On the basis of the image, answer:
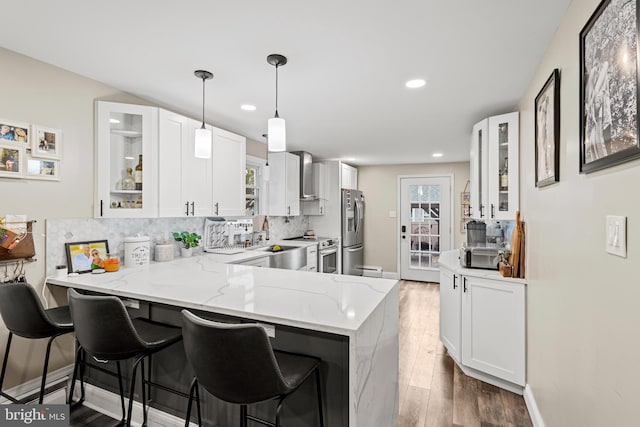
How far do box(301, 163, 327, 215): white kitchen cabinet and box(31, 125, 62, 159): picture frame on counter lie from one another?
3.81 m

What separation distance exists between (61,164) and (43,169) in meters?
0.11

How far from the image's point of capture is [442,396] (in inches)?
92.0

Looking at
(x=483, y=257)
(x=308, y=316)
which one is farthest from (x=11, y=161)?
(x=483, y=257)

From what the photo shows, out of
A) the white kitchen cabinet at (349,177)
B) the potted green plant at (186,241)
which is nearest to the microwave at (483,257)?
the potted green plant at (186,241)

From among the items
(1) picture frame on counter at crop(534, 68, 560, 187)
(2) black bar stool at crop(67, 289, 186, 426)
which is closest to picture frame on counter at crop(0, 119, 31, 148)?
(2) black bar stool at crop(67, 289, 186, 426)

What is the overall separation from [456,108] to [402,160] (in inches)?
113

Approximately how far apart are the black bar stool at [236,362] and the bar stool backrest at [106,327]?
445mm

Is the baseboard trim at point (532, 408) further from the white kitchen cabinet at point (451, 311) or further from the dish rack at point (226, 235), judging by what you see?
the dish rack at point (226, 235)

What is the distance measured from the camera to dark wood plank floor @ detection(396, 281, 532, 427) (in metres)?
2.06

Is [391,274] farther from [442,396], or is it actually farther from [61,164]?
[61,164]

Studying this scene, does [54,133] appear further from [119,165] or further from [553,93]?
[553,93]

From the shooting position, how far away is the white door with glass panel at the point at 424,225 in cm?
597

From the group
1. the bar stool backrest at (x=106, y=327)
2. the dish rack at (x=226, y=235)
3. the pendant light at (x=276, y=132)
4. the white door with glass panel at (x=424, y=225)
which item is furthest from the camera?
the white door with glass panel at (x=424, y=225)

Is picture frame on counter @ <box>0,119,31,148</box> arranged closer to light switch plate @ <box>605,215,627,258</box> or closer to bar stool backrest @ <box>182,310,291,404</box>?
bar stool backrest @ <box>182,310,291,404</box>
